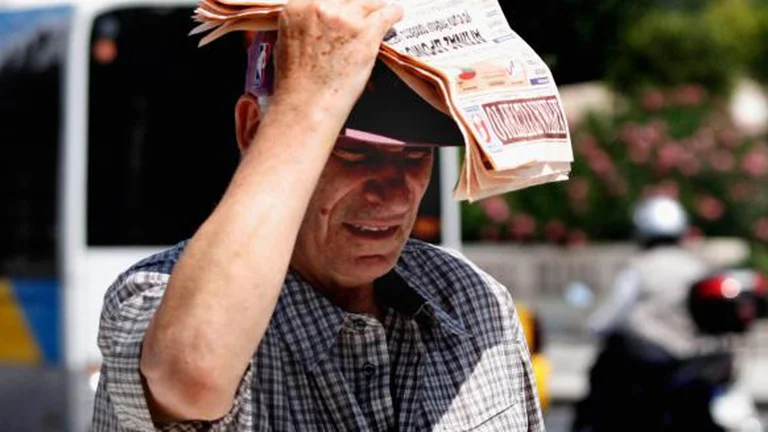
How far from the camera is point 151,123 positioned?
8477 millimetres

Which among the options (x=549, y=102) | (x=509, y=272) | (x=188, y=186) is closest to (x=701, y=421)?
(x=188, y=186)

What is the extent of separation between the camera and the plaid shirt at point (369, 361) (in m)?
1.80

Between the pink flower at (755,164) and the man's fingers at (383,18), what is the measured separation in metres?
16.9

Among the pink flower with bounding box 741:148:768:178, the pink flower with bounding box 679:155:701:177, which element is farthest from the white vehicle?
the pink flower with bounding box 741:148:768:178

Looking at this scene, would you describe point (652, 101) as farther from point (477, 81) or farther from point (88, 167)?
point (477, 81)

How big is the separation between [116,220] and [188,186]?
44 centimetres

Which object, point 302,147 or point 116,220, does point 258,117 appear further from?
point 116,220

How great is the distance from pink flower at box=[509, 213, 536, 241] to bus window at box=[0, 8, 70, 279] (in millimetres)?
10132

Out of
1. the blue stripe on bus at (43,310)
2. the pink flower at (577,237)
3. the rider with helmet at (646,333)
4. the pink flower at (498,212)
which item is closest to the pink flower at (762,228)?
the pink flower at (577,237)

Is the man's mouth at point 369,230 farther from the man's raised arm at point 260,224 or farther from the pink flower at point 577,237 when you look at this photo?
the pink flower at point 577,237

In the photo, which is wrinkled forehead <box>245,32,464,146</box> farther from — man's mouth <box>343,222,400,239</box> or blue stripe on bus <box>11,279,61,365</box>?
blue stripe on bus <box>11,279,61,365</box>

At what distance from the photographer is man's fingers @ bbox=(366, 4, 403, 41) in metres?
1.77

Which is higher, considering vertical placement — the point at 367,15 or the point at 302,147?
the point at 367,15

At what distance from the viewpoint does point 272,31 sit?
1852 millimetres
